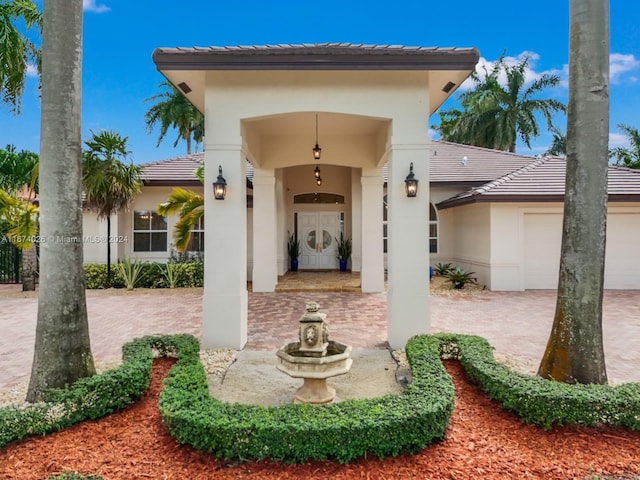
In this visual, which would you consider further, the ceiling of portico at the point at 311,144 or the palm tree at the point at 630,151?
the palm tree at the point at 630,151

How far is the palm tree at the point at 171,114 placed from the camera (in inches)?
1089

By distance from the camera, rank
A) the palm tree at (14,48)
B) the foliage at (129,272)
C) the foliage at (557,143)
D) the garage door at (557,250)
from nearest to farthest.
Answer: the palm tree at (14,48), the garage door at (557,250), the foliage at (129,272), the foliage at (557,143)

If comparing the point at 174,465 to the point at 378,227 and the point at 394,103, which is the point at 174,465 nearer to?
the point at 394,103

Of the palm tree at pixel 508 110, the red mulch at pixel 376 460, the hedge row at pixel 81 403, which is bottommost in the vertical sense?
the red mulch at pixel 376 460

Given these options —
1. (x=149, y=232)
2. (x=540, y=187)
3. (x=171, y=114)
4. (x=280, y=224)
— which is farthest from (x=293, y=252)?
(x=171, y=114)

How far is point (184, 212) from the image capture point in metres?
10.6

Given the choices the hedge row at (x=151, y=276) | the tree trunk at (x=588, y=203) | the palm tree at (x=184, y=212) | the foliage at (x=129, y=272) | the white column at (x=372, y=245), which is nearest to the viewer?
the tree trunk at (x=588, y=203)

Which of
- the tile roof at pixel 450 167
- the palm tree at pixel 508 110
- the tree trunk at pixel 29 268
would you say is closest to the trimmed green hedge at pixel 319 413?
the tile roof at pixel 450 167

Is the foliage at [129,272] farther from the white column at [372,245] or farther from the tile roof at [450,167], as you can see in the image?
the white column at [372,245]

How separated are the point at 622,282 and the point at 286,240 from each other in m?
11.5

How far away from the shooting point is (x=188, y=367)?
422 cm

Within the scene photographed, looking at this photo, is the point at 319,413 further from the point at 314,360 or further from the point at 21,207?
the point at 21,207

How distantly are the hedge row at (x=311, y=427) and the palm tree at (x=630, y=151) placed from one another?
24.7 metres

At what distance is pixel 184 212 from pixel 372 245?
559 centimetres
